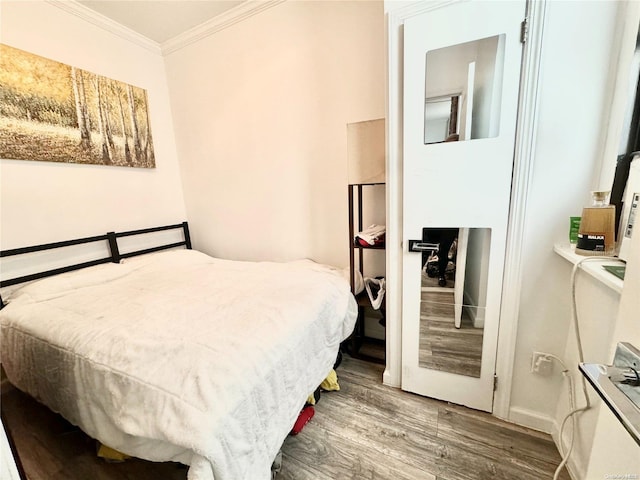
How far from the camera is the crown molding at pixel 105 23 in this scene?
1988mm

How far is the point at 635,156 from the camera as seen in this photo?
977 millimetres

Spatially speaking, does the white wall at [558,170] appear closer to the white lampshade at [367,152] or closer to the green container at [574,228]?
the green container at [574,228]

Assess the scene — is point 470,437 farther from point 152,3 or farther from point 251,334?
point 152,3

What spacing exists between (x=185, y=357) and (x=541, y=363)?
1.72 m

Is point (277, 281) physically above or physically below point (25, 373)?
above

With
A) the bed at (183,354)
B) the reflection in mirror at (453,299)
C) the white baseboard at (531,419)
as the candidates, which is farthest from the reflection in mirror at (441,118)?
the white baseboard at (531,419)

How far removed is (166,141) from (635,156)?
349 cm

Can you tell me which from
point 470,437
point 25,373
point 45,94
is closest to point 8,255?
point 25,373

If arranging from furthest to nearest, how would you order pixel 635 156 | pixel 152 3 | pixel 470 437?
pixel 152 3 < pixel 470 437 < pixel 635 156

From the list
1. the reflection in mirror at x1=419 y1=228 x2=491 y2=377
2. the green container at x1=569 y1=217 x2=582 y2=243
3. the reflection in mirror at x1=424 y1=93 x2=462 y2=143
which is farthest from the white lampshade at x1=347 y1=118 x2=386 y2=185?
the green container at x1=569 y1=217 x2=582 y2=243

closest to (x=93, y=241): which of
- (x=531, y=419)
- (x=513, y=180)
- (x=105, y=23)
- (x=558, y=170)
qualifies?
(x=105, y=23)

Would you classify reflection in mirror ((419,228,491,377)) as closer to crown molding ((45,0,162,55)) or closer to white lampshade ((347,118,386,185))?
white lampshade ((347,118,386,185))

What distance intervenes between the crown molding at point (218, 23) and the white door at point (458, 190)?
155 cm

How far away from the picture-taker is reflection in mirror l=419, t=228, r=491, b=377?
55.4 inches
